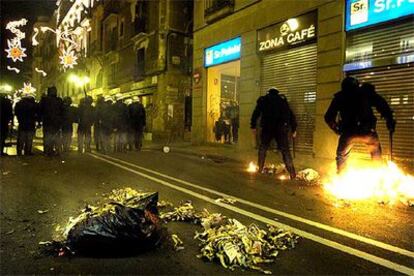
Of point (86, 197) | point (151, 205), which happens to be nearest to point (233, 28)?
point (86, 197)

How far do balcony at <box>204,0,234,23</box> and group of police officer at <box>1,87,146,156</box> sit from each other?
5.36m

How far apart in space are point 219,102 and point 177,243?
50.6ft

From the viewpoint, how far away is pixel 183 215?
15.1 ft

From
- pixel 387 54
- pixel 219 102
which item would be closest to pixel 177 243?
pixel 387 54

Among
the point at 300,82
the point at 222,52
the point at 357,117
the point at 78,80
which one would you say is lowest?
the point at 357,117

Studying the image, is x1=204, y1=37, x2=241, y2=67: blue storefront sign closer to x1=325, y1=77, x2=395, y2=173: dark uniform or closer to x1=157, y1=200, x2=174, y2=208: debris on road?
x1=325, y1=77, x2=395, y2=173: dark uniform

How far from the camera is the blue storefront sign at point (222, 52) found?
15.9 meters

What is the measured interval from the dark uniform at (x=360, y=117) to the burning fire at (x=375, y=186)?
0.89ft

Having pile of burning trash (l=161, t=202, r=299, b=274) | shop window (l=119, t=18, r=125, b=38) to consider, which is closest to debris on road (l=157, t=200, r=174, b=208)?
pile of burning trash (l=161, t=202, r=299, b=274)

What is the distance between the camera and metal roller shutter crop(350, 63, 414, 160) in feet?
30.8

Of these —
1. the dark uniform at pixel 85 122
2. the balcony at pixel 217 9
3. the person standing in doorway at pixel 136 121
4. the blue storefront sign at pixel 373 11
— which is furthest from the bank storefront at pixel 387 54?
the dark uniform at pixel 85 122

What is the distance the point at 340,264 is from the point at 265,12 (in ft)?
40.9

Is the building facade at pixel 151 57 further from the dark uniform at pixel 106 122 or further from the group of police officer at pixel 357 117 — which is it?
the group of police officer at pixel 357 117

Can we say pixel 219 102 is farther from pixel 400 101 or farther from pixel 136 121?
pixel 400 101
